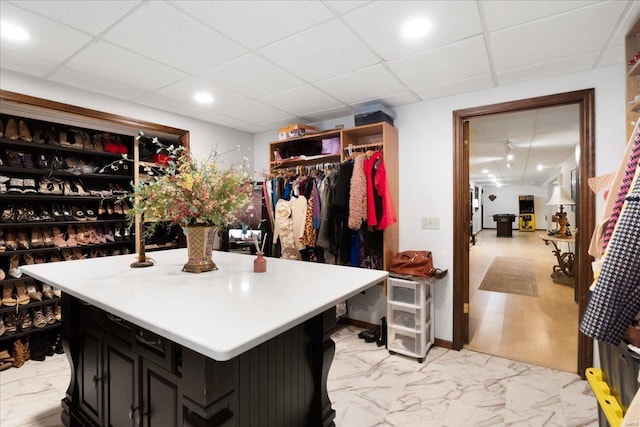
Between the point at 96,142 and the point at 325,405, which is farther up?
the point at 96,142

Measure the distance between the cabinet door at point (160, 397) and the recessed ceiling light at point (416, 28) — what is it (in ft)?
7.06

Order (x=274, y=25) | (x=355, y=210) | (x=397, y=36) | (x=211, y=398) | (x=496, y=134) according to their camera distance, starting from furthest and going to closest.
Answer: (x=496, y=134) < (x=355, y=210) < (x=397, y=36) < (x=274, y=25) < (x=211, y=398)

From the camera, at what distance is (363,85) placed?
2.74 m

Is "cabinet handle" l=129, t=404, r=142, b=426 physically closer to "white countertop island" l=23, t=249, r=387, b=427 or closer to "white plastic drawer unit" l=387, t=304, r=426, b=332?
"white countertop island" l=23, t=249, r=387, b=427

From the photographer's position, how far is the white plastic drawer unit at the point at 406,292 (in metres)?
2.73

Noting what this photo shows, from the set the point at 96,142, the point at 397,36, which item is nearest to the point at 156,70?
the point at 96,142

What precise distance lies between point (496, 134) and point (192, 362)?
198 inches

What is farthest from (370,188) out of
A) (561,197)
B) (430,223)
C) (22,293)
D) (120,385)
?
(561,197)

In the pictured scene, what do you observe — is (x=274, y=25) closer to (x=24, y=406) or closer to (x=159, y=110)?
(x=159, y=110)

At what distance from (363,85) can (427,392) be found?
256cm

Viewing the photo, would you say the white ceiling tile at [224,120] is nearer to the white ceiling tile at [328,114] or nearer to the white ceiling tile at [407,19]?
the white ceiling tile at [328,114]

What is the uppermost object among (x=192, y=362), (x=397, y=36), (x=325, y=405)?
(x=397, y=36)

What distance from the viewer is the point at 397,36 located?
6.40 ft

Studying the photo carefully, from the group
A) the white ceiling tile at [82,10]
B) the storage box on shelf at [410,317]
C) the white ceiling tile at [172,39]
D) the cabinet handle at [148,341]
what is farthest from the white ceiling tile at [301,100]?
the cabinet handle at [148,341]
